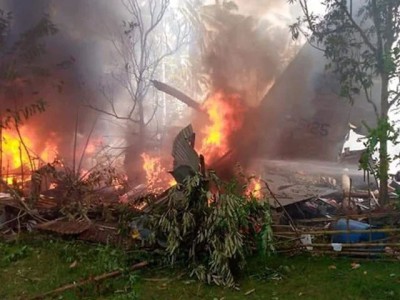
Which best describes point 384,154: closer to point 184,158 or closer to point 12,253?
point 184,158

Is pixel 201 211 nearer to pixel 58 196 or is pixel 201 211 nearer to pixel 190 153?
pixel 190 153

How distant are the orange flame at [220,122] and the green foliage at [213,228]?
628cm

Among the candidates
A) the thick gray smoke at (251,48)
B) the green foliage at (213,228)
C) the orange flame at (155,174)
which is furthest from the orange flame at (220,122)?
the green foliage at (213,228)

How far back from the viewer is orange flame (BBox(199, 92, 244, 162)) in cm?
1299

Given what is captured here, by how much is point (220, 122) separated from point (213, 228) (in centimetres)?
822

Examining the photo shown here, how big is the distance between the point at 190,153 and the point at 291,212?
9.42 ft

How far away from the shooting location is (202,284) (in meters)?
5.62

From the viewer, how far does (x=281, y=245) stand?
6359 millimetres

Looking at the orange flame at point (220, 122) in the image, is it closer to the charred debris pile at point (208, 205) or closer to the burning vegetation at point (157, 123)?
the burning vegetation at point (157, 123)

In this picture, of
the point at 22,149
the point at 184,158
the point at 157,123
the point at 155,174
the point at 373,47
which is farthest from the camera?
the point at 157,123

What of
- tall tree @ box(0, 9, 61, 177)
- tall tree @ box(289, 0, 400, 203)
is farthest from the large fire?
tall tree @ box(289, 0, 400, 203)

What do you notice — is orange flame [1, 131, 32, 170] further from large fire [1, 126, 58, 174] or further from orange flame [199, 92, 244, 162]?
orange flame [199, 92, 244, 162]

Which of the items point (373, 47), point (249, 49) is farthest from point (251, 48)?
point (373, 47)

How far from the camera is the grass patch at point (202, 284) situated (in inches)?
206
